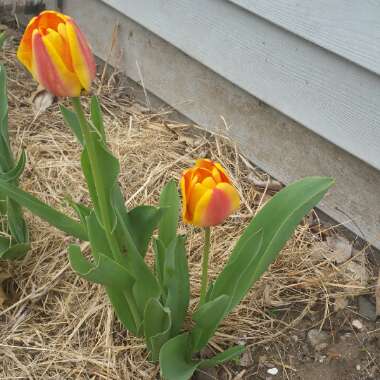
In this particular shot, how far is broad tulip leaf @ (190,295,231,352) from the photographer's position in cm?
114

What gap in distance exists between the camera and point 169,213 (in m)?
1.33

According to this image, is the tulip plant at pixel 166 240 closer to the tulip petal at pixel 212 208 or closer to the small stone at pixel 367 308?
the tulip petal at pixel 212 208

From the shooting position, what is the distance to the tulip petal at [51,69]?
2.84ft

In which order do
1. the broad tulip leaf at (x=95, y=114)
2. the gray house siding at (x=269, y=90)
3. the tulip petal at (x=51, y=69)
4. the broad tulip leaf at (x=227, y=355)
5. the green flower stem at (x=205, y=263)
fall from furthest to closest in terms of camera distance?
1. the gray house siding at (x=269, y=90)
2. the broad tulip leaf at (x=227, y=355)
3. the broad tulip leaf at (x=95, y=114)
4. the green flower stem at (x=205, y=263)
5. the tulip petal at (x=51, y=69)

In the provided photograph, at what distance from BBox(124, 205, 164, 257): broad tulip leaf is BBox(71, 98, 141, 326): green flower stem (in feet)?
0.27

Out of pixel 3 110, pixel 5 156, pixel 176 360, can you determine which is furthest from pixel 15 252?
pixel 176 360

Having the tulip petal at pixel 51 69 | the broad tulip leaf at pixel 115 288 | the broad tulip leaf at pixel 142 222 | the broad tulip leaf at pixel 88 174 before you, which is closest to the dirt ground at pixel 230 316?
the broad tulip leaf at pixel 115 288

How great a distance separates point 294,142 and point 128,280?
0.89 meters

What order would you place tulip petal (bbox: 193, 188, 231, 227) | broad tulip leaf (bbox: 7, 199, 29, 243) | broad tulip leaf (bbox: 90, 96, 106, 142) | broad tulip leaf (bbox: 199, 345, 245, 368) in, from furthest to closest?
broad tulip leaf (bbox: 7, 199, 29, 243) → broad tulip leaf (bbox: 199, 345, 245, 368) → broad tulip leaf (bbox: 90, 96, 106, 142) → tulip petal (bbox: 193, 188, 231, 227)

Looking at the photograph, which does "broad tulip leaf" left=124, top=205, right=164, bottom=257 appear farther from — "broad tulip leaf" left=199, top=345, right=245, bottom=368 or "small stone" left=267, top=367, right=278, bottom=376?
"small stone" left=267, top=367, right=278, bottom=376

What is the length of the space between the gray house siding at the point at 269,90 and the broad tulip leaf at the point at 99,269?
84cm

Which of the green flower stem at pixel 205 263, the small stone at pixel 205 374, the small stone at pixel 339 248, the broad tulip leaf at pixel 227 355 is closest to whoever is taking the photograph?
the green flower stem at pixel 205 263

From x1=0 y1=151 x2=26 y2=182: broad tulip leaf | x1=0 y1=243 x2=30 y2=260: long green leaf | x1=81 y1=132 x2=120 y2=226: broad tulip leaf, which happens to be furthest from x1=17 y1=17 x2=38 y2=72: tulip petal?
x1=0 y1=243 x2=30 y2=260: long green leaf

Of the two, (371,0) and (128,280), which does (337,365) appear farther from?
(371,0)
